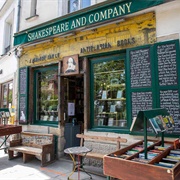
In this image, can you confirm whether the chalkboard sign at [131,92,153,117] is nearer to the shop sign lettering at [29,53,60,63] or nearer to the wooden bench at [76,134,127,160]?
the wooden bench at [76,134,127,160]

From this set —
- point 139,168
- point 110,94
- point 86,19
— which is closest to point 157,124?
point 139,168

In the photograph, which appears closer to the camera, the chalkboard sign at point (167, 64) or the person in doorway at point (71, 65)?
the chalkboard sign at point (167, 64)

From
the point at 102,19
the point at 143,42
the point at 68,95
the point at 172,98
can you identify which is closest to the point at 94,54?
the point at 102,19

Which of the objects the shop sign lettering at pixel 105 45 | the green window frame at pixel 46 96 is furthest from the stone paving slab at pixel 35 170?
the shop sign lettering at pixel 105 45

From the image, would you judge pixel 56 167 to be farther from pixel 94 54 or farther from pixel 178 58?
pixel 178 58

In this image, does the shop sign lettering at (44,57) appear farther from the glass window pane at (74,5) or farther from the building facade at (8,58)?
the glass window pane at (74,5)

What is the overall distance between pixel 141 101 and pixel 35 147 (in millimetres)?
3402

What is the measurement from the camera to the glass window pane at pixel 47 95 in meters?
5.98

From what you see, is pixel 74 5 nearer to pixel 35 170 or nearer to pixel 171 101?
pixel 171 101

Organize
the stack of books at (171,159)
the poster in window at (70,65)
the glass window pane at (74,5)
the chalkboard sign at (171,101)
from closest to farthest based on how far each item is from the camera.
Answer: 1. the stack of books at (171,159)
2. the chalkboard sign at (171,101)
3. the poster in window at (70,65)
4. the glass window pane at (74,5)

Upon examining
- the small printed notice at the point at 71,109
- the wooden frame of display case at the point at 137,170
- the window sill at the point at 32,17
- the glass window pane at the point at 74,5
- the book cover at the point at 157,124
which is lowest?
the wooden frame of display case at the point at 137,170

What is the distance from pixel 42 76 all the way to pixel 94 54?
7.59ft

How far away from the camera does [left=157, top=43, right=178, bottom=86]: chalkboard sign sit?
143 inches

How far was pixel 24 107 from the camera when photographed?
20.4ft
